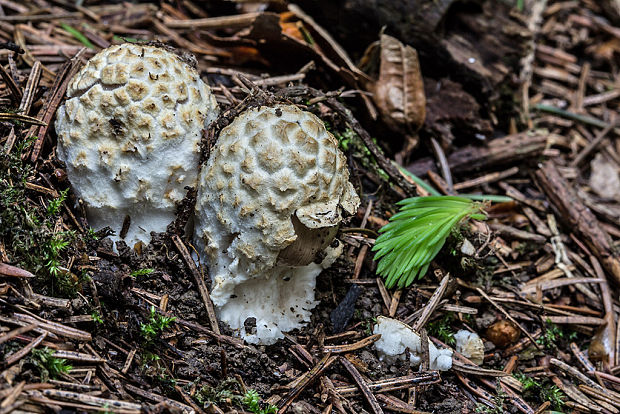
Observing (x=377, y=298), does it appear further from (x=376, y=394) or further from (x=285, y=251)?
(x=285, y=251)

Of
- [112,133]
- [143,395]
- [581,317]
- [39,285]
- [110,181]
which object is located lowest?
[581,317]

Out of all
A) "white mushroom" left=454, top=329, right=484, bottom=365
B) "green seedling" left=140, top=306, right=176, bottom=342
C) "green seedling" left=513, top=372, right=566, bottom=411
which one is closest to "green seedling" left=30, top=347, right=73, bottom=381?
"green seedling" left=140, top=306, right=176, bottom=342

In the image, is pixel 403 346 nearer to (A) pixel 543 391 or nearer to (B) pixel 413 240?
(B) pixel 413 240

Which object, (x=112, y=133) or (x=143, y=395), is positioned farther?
(x=112, y=133)

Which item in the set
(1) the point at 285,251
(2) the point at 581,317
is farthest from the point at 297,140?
(2) the point at 581,317

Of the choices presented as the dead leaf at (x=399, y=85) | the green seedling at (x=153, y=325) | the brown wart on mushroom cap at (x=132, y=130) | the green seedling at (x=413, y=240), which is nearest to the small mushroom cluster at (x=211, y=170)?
the brown wart on mushroom cap at (x=132, y=130)

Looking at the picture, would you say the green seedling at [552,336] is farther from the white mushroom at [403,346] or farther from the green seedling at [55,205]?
the green seedling at [55,205]

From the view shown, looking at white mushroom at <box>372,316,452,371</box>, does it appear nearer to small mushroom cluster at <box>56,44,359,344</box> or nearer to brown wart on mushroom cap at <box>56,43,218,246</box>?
small mushroom cluster at <box>56,44,359,344</box>
